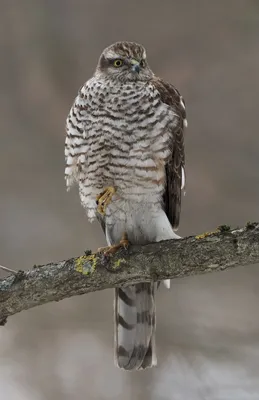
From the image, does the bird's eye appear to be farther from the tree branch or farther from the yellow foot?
the tree branch

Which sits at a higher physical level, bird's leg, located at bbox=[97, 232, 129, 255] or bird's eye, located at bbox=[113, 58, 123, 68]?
bird's eye, located at bbox=[113, 58, 123, 68]

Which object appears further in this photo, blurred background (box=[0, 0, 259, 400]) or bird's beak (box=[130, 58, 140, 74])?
blurred background (box=[0, 0, 259, 400])

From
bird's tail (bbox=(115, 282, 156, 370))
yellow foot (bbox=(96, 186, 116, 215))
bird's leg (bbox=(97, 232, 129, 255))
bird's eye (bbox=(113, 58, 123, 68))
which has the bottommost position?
bird's tail (bbox=(115, 282, 156, 370))

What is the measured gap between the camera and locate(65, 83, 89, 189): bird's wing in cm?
178

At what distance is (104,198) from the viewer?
1793mm

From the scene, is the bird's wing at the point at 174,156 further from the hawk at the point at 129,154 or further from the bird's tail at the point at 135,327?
the bird's tail at the point at 135,327

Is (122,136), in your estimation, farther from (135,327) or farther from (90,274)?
(135,327)

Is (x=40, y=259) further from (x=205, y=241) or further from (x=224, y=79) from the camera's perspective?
(x=205, y=241)

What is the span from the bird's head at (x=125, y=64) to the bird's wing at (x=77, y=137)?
0.09 metres

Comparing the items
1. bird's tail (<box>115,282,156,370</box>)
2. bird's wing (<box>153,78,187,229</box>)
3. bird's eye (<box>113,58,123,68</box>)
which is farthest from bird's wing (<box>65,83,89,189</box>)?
bird's tail (<box>115,282,156,370</box>)

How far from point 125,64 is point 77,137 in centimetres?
25

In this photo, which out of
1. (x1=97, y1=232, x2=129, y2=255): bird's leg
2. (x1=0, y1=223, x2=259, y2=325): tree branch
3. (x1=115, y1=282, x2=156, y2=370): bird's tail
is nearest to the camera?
(x1=0, y1=223, x2=259, y2=325): tree branch

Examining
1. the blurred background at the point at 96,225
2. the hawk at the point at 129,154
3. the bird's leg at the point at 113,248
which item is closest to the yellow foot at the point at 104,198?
the hawk at the point at 129,154

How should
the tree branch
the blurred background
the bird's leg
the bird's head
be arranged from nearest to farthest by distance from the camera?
1. the tree branch
2. the bird's leg
3. the bird's head
4. the blurred background
